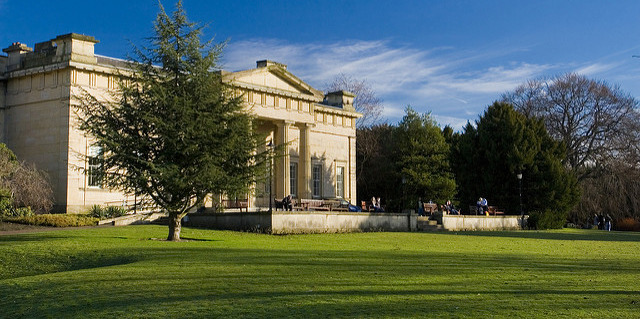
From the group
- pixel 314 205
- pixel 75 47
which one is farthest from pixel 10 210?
pixel 314 205

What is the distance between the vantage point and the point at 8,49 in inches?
1656

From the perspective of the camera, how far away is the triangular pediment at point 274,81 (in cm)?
4600

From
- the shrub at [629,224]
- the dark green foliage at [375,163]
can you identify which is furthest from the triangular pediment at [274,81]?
the shrub at [629,224]

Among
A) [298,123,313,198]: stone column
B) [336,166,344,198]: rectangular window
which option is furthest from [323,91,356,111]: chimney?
[298,123,313,198]: stone column

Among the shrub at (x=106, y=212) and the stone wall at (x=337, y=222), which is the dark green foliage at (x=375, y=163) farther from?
the shrub at (x=106, y=212)

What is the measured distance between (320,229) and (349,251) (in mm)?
11779

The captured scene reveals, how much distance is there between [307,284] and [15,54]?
1412 inches

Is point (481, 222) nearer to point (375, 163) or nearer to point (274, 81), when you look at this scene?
point (274, 81)

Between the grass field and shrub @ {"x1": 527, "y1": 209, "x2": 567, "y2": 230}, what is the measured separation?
2919 cm

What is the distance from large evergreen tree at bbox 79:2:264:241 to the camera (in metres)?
22.6

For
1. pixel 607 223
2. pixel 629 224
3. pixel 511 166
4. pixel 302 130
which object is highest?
pixel 302 130

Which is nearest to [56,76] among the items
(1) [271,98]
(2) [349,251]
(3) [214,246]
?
(1) [271,98]

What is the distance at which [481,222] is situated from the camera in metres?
43.7

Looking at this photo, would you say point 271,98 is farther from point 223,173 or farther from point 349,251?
point 349,251
